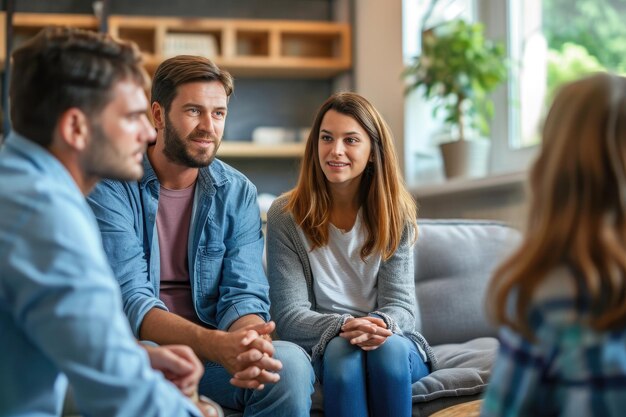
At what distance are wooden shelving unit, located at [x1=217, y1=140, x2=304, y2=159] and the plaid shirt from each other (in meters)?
3.26

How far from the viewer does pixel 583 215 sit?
3.40ft

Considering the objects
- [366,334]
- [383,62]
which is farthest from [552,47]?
[366,334]

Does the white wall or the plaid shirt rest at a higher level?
the white wall

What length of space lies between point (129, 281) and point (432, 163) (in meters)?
2.41

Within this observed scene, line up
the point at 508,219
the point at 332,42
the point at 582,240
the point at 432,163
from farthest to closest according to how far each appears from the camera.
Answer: the point at 332,42 < the point at 432,163 < the point at 508,219 < the point at 582,240

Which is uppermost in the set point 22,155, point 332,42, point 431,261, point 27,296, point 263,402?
point 332,42

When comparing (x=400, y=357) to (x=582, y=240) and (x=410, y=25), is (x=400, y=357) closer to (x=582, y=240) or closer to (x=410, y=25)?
(x=582, y=240)

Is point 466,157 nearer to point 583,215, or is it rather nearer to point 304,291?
point 304,291

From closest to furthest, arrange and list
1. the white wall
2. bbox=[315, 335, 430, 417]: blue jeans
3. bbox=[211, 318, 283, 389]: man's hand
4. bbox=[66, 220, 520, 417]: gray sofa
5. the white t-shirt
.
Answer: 1. bbox=[211, 318, 283, 389]: man's hand
2. bbox=[315, 335, 430, 417]: blue jeans
3. the white t-shirt
4. bbox=[66, 220, 520, 417]: gray sofa
5. the white wall

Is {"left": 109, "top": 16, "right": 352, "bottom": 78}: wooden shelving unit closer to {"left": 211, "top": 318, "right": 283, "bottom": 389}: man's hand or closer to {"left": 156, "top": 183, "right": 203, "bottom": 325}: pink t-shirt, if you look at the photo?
{"left": 156, "top": 183, "right": 203, "bottom": 325}: pink t-shirt

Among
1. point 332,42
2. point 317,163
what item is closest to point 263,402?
point 317,163

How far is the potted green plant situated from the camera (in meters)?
3.48

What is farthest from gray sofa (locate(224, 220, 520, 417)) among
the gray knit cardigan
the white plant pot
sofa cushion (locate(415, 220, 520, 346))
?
the white plant pot

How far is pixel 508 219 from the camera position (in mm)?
3326
